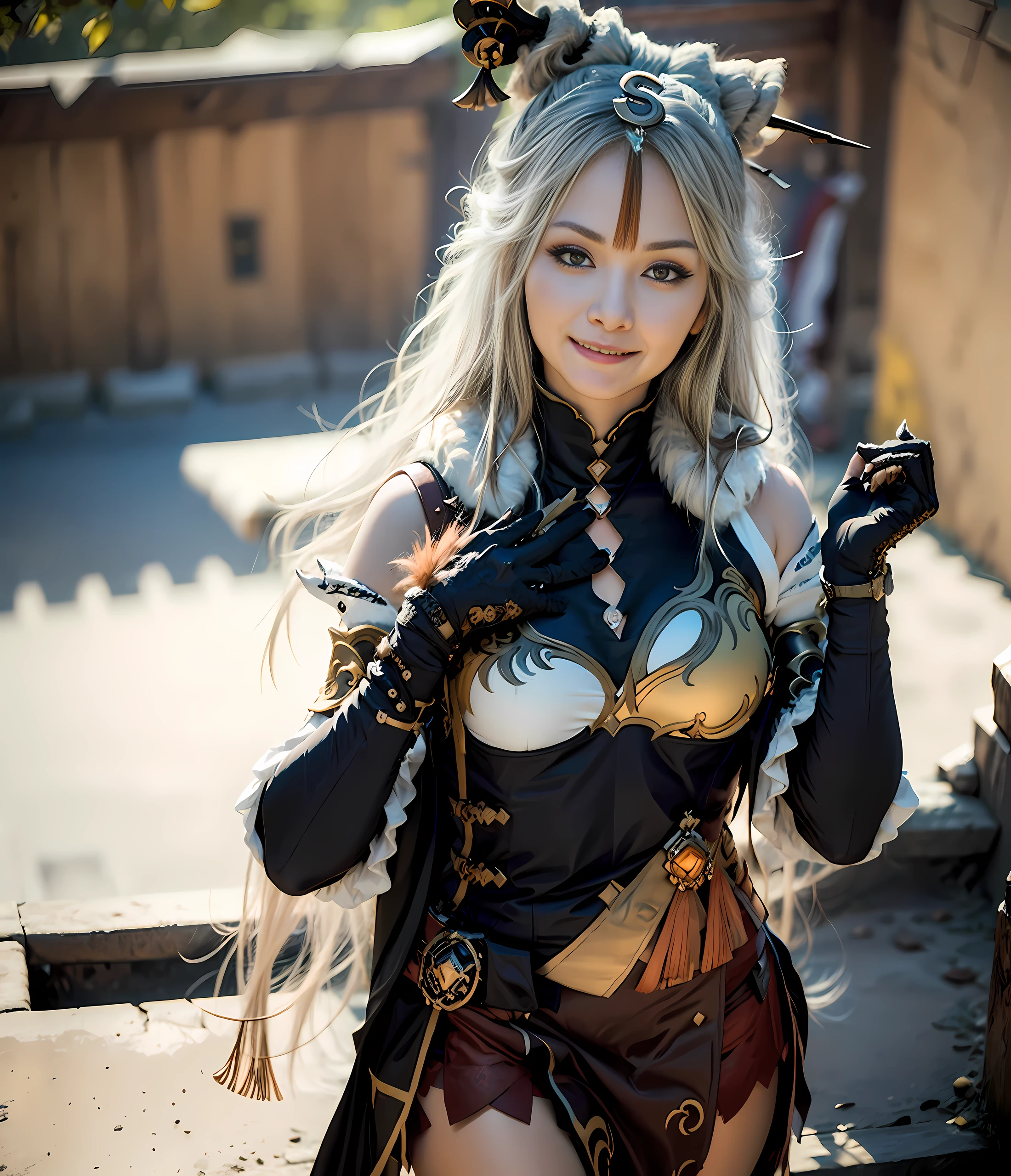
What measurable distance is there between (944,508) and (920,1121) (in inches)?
221

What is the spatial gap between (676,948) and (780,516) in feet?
2.33

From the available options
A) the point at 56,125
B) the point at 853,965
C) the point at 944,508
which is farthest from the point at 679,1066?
the point at 56,125

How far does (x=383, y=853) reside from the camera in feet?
6.34

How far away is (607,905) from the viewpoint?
76.5 inches

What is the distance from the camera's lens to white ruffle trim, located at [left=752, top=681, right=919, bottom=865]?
1.97 meters

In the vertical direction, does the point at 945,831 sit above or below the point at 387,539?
below

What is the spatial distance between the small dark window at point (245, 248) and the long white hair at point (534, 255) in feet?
31.6

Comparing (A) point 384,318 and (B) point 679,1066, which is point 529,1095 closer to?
(B) point 679,1066

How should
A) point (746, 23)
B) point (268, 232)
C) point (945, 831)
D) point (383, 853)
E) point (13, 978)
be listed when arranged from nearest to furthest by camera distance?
1. point (383, 853)
2. point (13, 978)
3. point (945, 831)
4. point (746, 23)
5. point (268, 232)

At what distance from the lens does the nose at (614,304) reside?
1.89 meters

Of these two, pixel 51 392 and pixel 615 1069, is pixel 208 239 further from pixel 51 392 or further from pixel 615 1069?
pixel 615 1069

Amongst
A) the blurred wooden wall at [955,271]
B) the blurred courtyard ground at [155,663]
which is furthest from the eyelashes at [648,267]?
the blurred wooden wall at [955,271]

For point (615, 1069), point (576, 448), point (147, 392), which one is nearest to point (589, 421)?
point (576, 448)

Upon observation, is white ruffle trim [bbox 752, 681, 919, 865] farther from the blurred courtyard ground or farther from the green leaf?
the blurred courtyard ground
